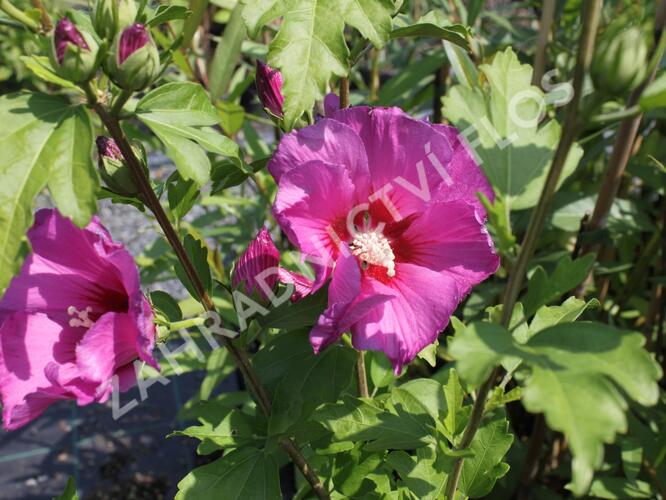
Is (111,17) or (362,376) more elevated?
(111,17)

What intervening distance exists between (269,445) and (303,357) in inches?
3.5

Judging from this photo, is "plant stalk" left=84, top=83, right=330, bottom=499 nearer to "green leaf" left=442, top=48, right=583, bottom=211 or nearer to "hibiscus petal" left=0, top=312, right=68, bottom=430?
"hibiscus petal" left=0, top=312, right=68, bottom=430

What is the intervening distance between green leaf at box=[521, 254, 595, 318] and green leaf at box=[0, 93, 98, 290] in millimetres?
306

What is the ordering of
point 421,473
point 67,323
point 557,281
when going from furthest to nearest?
point 421,473
point 67,323
point 557,281

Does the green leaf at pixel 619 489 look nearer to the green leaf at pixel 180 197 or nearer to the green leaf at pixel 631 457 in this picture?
the green leaf at pixel 631 457

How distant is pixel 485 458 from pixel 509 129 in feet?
1.09

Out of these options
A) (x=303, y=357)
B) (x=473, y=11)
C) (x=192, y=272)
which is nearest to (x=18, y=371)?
(x=192, y=272)

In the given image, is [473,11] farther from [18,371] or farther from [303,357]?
[18,371]

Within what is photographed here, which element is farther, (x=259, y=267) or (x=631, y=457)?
(x=631, y=457)

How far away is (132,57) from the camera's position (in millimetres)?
468

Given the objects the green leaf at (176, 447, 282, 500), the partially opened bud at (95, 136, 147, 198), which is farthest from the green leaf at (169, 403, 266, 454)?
the partially opened bud at (95, 136, 147, 198)

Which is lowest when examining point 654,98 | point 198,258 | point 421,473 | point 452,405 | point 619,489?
point 619,489

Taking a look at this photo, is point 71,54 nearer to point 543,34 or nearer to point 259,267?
point 259,267

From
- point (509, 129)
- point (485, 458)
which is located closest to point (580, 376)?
point (509, 129)
